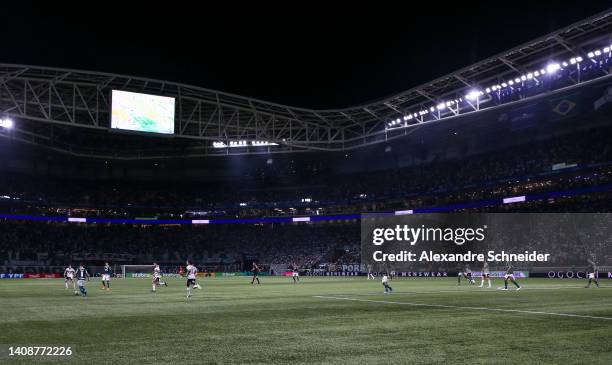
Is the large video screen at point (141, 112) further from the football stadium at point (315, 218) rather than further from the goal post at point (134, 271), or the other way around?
the goal post at point (134, 271)

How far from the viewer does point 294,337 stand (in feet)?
43.5

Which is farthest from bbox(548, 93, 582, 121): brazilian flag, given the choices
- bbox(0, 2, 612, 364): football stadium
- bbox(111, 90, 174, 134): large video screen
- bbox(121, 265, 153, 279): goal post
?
bbox(121, 265, 153, 279): goal post

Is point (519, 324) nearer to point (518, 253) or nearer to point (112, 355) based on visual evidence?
point (112, 355)

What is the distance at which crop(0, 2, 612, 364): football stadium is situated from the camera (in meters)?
13.8

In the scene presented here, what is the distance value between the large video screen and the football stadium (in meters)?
0.16

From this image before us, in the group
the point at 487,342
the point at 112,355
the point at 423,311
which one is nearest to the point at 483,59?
the point at 423,311

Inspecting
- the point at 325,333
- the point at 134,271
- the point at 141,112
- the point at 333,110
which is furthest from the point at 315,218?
the point at 325,333

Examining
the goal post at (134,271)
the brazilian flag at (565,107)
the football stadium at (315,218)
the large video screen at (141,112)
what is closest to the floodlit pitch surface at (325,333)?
the football stadium at (315,218)

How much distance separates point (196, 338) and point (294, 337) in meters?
2.38

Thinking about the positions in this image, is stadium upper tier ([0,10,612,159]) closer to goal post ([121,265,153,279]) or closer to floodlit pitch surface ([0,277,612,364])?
goal post ([121,265,153,279])

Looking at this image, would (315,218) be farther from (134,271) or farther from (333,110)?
(333,110)

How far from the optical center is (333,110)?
179 ft

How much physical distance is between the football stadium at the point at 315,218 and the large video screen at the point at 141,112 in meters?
0.16

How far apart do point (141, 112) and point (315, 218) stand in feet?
152
